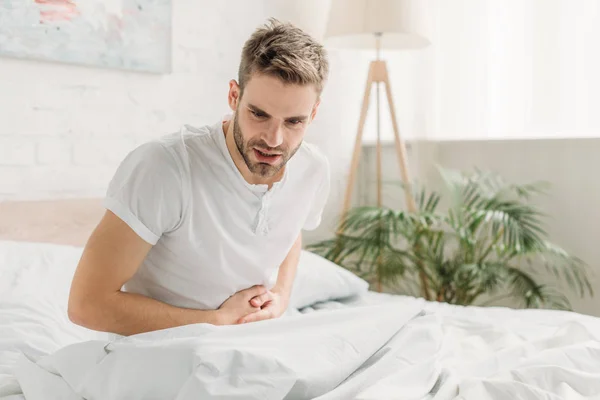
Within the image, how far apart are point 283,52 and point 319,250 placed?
1785mm

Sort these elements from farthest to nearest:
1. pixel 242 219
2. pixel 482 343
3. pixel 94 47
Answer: pixel 94 47 → pixel 482 343 → pixel 242 219

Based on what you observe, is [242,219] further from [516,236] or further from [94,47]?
[516,236]

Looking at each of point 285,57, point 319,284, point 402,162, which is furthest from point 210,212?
point 402,162

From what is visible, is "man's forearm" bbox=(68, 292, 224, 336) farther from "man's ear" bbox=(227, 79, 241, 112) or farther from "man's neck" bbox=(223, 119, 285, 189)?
"man's ear" bbox=(227, 79, 241, 112)

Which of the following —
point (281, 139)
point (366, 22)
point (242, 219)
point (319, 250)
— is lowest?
point (319, 250)

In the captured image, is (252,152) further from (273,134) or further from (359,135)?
(359,135)

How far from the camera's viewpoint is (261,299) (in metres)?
1.55

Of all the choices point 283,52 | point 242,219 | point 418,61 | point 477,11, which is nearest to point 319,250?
point 418,61

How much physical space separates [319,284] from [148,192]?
1.00 meters

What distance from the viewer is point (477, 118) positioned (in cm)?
316

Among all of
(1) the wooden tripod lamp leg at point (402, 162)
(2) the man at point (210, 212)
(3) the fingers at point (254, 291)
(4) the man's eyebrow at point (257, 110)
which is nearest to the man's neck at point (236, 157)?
(2) the man at point (210, 212)

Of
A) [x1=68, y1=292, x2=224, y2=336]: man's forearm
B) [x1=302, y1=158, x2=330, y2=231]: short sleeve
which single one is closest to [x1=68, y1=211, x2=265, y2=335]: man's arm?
[x1=68, y1=292, x2=224, y2=336]: man's forearm

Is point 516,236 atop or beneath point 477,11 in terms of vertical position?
beneath

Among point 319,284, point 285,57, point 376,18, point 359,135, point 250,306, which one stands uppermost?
point 376,18
